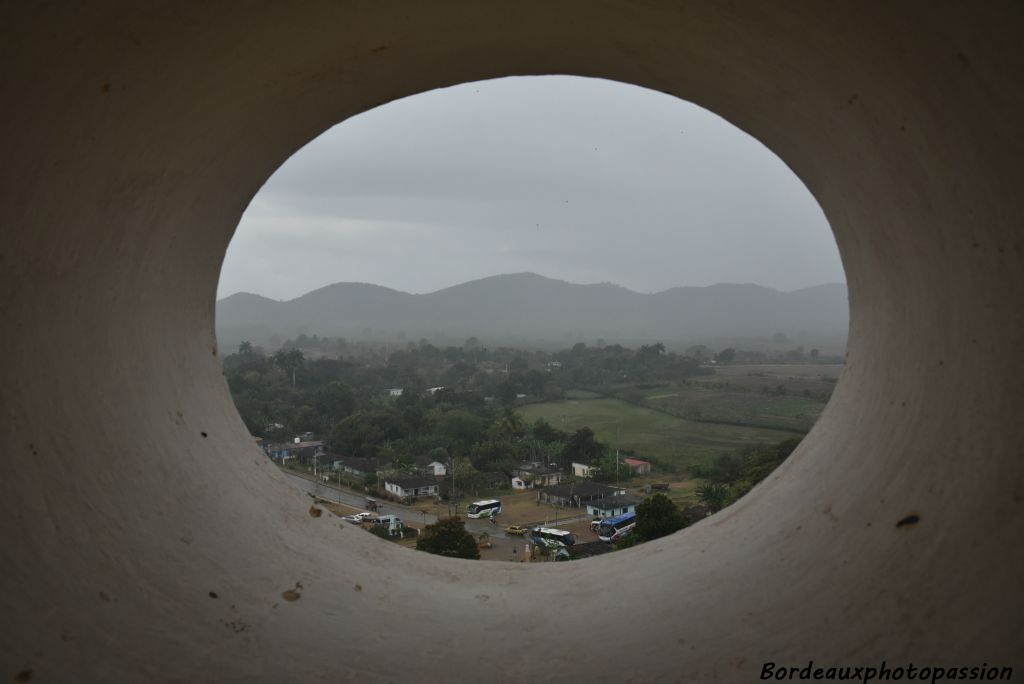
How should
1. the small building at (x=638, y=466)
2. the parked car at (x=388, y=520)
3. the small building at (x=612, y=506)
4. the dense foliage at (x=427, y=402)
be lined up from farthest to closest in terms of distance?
the dense foliage at (x=427, y=402), the small building at (x=638, y=466), the small building at (x=612, y=506), the parked car at (x=388, y=520)

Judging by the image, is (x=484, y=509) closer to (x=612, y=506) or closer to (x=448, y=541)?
(x=612, y=506)

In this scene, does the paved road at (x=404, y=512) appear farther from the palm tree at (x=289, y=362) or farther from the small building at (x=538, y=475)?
the palm tree at (x=289, y=362)

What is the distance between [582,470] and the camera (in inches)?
369

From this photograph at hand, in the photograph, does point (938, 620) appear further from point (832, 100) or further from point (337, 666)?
point (337, 666)

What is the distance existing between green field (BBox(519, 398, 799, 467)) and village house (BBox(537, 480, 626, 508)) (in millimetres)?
1759

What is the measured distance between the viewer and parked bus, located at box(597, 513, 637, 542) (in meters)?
5.92

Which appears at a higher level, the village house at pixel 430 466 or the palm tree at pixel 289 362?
the palm tree at pixel 289 362

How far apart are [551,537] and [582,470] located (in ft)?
10.2

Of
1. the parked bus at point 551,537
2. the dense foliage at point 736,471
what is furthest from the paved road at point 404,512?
the dense foliage at point 736,471

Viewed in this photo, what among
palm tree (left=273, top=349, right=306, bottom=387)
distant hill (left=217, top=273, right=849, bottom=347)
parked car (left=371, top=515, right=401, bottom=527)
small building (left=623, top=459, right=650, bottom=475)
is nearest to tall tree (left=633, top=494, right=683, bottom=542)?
parked car (left=371, top=515, right=401, bottom=527)

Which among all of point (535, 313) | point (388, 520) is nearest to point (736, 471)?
point (388, 520)

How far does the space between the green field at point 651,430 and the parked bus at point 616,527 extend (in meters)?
Result: 3.07

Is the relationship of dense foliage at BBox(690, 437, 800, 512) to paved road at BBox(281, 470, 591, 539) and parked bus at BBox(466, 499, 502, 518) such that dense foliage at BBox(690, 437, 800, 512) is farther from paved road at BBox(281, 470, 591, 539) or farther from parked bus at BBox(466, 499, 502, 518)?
parked bus at BBox(466, 499, 502, 518)

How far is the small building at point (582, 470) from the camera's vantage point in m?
9.24
